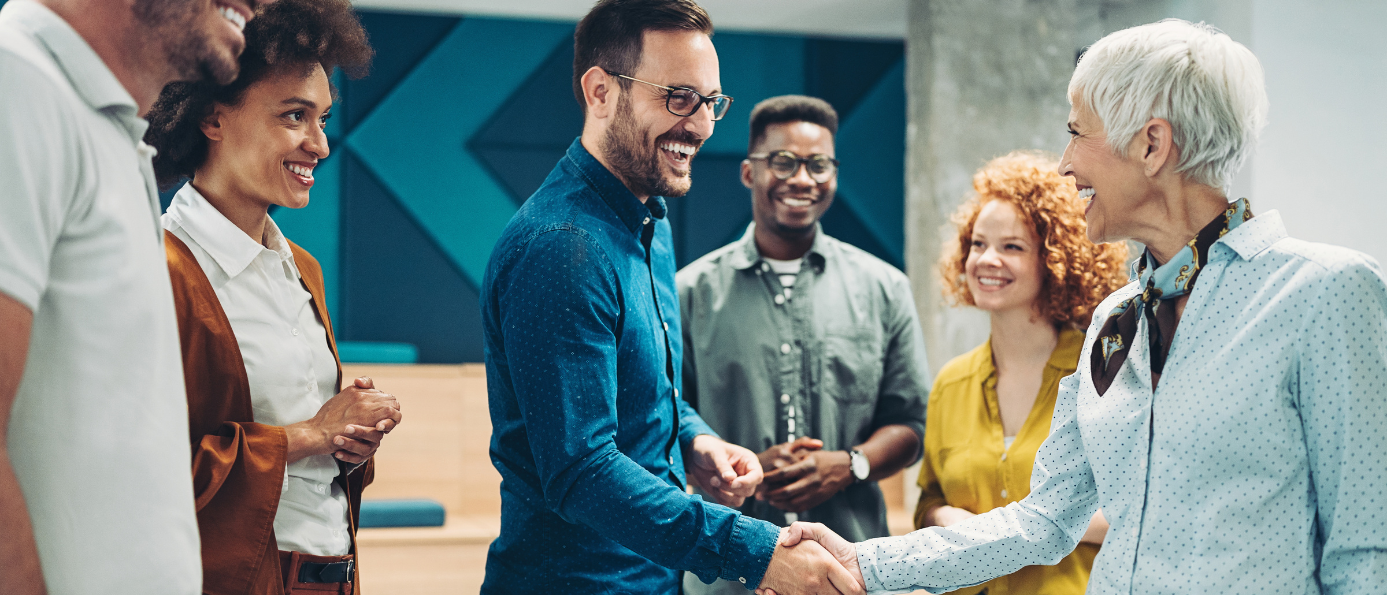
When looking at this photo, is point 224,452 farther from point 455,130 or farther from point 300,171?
point 455,130

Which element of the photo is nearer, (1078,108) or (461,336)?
(1078,108)

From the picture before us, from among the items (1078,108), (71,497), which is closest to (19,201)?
(71,497)

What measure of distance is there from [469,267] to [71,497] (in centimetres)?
426

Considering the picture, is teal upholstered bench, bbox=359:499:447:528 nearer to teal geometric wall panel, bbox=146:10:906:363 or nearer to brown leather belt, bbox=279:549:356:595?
teal geometric wall panel, bbox=146:10:906:363

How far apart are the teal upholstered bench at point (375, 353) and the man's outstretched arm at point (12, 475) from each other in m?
3.54

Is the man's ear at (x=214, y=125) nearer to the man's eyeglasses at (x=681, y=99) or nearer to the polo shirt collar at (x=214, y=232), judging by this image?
the polo shirt collar at (x=214, y=232)

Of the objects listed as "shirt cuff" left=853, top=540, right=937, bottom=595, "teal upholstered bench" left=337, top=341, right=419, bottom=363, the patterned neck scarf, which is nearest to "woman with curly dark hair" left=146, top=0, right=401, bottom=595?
"shirt cuff" left=853, top=540, right=937, bottom=595

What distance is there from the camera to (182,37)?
112cm

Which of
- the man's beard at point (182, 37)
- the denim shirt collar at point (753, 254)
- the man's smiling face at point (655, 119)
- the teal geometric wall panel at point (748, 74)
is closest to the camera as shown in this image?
the man's beard at point (182, 37)

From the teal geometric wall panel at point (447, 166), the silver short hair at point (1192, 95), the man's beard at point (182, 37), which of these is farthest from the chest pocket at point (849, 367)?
the teal geometric wall panel at point (447, 166)

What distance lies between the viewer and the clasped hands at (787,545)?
1.82 meters

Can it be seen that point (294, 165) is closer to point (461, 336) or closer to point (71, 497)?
point (71, 497)

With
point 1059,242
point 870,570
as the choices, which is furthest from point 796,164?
point 870,570

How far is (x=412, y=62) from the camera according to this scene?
515 centimetres
